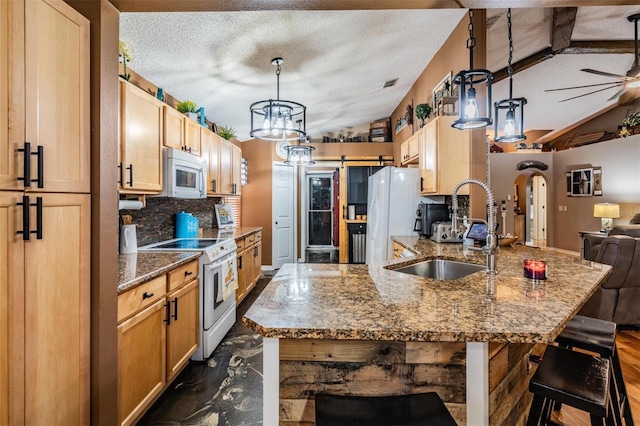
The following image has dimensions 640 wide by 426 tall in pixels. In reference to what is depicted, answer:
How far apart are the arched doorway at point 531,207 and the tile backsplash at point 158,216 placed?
963 centimetres

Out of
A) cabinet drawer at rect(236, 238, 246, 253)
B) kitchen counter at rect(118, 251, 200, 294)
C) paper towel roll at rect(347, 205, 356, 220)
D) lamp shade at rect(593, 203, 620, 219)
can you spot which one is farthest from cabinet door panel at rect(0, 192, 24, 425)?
lamp shade at rect(593, 203, 620, 219)

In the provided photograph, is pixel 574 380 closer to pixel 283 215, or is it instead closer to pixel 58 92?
pixel 58 92

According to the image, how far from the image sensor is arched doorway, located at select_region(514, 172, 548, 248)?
10047 millimetres

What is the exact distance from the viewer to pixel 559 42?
388cm

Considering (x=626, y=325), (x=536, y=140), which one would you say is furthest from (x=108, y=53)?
(x=536, y=140)

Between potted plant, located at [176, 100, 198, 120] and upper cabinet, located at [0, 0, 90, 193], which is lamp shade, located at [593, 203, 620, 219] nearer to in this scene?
potted plant, located at [176, 100, 198, 120]

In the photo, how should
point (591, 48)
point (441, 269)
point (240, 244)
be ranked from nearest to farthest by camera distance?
point (441, 269), point (240, 244), point (591, 48)

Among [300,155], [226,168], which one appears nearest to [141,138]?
[226,168]

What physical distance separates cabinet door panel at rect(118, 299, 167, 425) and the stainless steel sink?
1634 mm

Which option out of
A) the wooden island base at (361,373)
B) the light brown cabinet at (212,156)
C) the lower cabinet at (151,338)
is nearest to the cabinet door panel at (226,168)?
the light brown cabinet at (212,156)

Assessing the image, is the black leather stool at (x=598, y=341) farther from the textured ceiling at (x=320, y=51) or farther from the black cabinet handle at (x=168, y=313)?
the textured ceiling at (x=320, y=51)

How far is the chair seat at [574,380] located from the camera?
116cm

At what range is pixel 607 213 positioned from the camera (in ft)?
21.2

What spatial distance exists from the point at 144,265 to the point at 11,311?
3.24 feet
